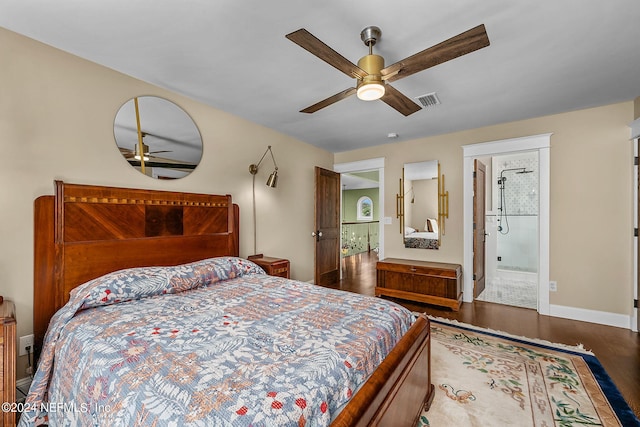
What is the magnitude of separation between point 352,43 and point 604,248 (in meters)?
3.57

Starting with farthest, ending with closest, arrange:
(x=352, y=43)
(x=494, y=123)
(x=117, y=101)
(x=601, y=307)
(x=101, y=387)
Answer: (x=494, y=123)
(x=601, y=307)
(x=117, y=101)
(x=352, y=43)
(x=101, y=387)

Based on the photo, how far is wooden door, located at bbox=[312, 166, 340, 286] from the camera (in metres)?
4.28

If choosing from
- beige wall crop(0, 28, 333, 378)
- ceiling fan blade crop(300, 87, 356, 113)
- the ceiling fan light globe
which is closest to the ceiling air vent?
ceiling fan blade crop(300, 87, 356, 113)

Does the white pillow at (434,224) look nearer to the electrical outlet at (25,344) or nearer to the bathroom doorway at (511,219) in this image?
the bathroom doorway at (511,219)

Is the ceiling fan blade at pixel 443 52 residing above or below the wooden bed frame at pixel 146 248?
above

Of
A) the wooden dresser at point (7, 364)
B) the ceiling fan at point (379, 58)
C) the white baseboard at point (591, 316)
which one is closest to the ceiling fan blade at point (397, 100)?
the ceiling fan at point (379, 58)

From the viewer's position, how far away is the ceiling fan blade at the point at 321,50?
54.6 inches

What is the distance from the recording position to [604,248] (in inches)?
122

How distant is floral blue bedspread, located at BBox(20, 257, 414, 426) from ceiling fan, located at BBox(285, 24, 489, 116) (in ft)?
4.78

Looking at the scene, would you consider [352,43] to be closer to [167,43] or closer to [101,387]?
[167,43]

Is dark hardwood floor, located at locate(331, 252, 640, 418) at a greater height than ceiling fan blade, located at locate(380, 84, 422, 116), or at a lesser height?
lesser

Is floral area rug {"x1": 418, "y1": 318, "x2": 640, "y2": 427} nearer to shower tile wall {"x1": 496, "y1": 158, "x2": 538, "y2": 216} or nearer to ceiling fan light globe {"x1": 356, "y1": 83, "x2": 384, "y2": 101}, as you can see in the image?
ceiling fan light globe {"x1": 356, "y1": 83, "x2": 384, "y2": 101}

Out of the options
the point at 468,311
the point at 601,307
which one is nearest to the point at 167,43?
the point at 468,311

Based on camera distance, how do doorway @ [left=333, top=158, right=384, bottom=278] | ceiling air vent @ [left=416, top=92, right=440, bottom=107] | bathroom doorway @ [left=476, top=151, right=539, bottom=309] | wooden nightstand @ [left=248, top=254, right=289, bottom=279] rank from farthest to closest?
bathroom doorway @ [left=476, top=151, right=539, bottom=309]
doorway @ [left=333, top=158, right=384, bottom=278]
wooden nightstand @ [left=248, top=254, right=289, bottom=279]
ceiling air vent @ [left=416, top=92, right=440, bottom=107]
